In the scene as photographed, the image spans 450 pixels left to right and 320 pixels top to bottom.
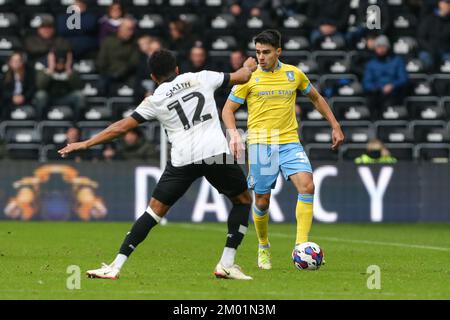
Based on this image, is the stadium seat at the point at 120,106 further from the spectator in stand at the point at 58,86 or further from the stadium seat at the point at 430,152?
the stadium seat at the point at 430,152

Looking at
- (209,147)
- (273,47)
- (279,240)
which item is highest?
(273,47)

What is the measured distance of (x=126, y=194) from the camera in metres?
21.5

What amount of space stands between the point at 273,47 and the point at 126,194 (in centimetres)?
950

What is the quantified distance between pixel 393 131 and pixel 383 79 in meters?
1.02

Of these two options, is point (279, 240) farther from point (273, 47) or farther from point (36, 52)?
point (36, 52)

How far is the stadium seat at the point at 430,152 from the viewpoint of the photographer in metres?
23.6

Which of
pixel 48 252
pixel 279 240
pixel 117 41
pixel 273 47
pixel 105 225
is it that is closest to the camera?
pixel 273 47

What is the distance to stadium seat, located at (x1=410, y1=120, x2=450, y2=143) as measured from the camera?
23703 millimetres

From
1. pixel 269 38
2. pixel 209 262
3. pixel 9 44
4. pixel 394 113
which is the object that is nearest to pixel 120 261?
pixel 209 262

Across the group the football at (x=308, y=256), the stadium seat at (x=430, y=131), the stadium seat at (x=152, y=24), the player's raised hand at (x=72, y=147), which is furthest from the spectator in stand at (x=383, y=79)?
the player's raised hand at (x=72, y=147)

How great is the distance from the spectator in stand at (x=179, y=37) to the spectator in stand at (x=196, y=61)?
100cm

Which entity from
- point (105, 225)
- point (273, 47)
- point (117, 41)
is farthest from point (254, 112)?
point (117, 41)

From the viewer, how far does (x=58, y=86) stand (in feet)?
76.1

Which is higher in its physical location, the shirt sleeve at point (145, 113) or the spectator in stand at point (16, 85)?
the spectator in stand at point (16, 85)
